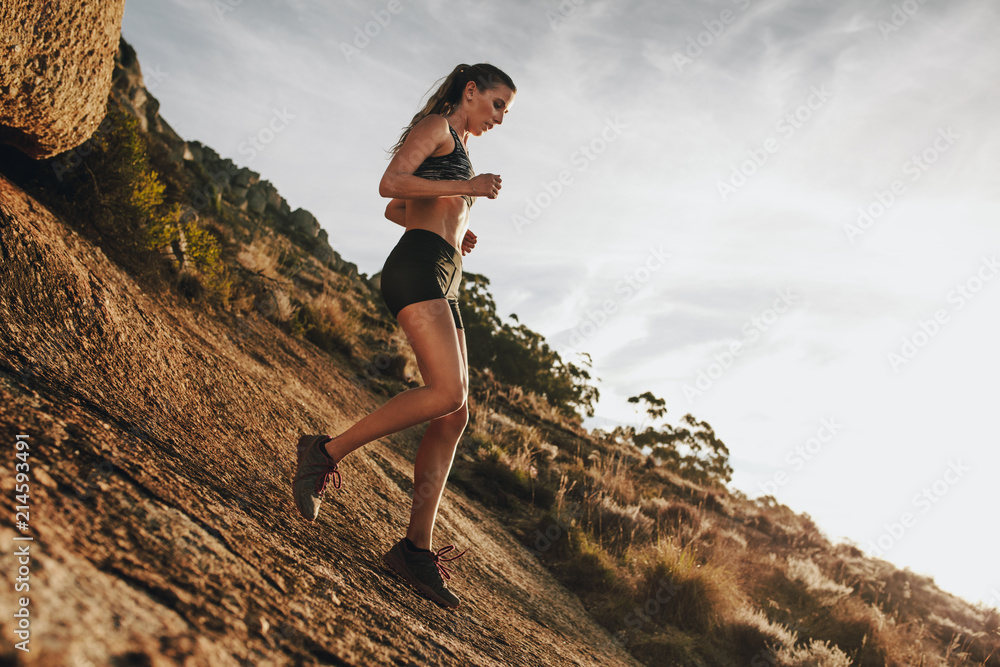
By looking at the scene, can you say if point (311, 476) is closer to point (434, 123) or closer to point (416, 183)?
point (416, 183)

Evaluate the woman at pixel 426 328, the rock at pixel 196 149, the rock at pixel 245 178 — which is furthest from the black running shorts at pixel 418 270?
the rock at pixel 245 178

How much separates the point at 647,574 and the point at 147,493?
4759 mm

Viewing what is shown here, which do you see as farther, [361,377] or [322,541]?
[361,377]

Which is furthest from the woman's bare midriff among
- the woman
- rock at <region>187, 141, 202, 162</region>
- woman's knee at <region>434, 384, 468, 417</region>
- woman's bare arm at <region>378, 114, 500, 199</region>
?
rock at <region>187, 141, 202, 162</region>

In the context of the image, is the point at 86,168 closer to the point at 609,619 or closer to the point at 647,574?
the point at 609,619

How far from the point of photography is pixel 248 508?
1742 millimetres

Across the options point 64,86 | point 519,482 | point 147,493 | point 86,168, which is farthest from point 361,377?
point 147,493

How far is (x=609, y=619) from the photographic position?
446 centimetres

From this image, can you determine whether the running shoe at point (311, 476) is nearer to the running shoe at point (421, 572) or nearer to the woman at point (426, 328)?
the woman at point (426, 328)

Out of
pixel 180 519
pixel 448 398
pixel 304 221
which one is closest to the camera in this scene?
pixel 180 519

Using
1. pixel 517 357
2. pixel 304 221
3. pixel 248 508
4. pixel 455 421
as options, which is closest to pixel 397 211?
pixel 455 421

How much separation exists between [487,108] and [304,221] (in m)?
38.1

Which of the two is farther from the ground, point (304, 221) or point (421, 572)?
point (304, 221)

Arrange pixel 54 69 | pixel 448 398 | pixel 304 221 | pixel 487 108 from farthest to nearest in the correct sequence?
pixel 304 221
pixel 54 69
pixel 487 108
pixel 448 398
